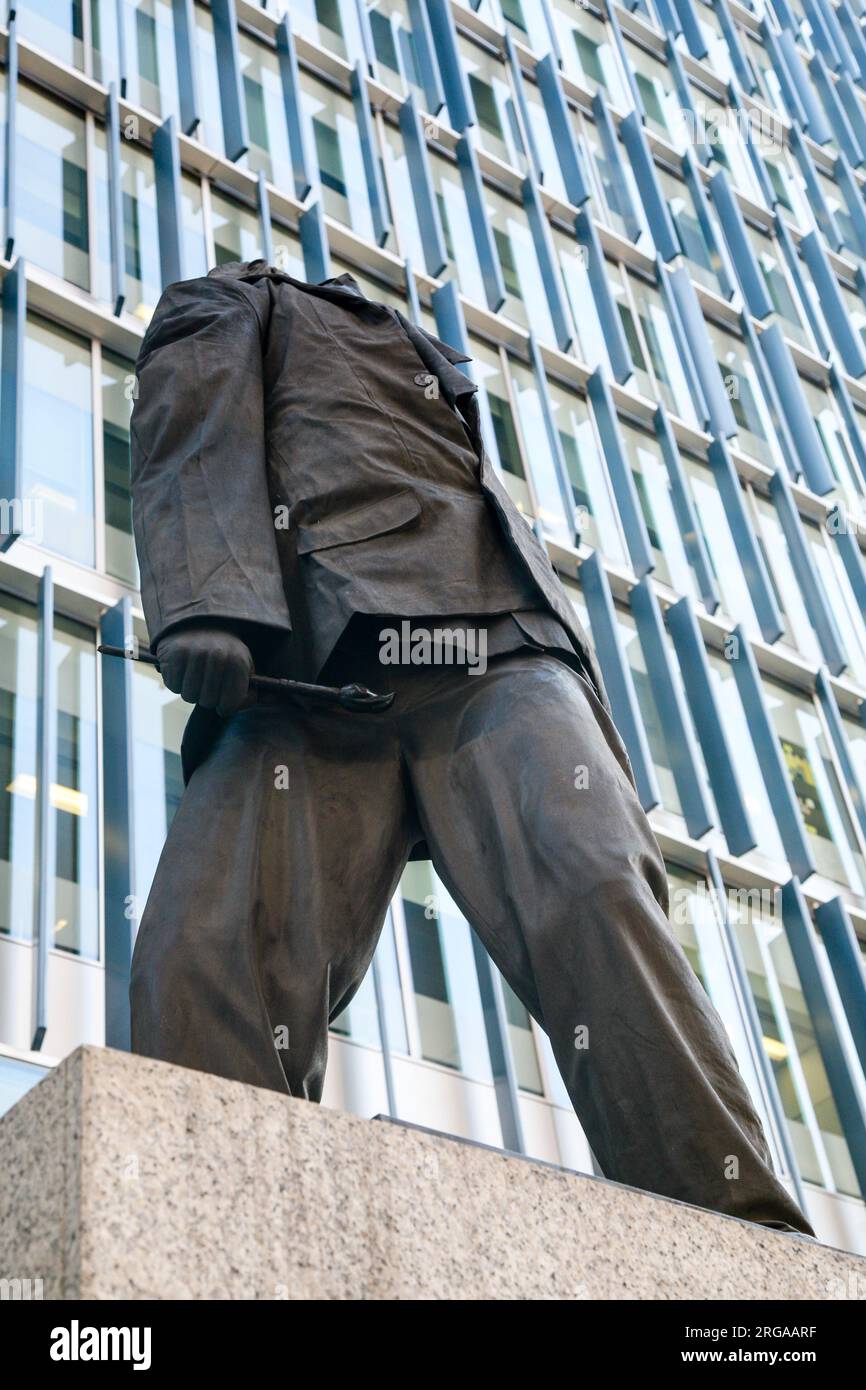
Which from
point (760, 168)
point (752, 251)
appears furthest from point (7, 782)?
point (760, 168)

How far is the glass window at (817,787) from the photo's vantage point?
734 inches

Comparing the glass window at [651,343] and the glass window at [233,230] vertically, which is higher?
the glass window at [651,343]

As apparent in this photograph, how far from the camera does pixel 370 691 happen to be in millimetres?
3645

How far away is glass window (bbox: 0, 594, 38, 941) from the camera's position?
1164cm

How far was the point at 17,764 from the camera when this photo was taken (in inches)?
489

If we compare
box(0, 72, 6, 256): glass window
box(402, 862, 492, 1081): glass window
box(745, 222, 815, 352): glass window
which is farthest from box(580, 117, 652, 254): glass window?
box(402, 862, 492, 1081): glass window

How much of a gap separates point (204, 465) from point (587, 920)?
1.29 metres

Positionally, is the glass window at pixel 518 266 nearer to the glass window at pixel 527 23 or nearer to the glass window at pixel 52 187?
the glass window at pixel 527 23

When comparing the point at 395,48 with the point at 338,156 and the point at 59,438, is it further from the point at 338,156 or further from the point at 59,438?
the point at 59,438

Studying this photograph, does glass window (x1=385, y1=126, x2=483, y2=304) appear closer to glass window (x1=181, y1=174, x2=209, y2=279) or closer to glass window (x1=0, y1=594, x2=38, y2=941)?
glass window (x1=181, y1=174, x2=209, y2=279)

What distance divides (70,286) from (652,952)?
43.6 ft

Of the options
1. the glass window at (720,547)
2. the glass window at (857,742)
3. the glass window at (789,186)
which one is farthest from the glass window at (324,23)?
the glass window at (857,742)

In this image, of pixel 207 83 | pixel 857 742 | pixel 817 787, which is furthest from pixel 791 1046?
pixel 207 83

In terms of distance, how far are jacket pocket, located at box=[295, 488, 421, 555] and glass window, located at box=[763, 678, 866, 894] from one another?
15.2 m
